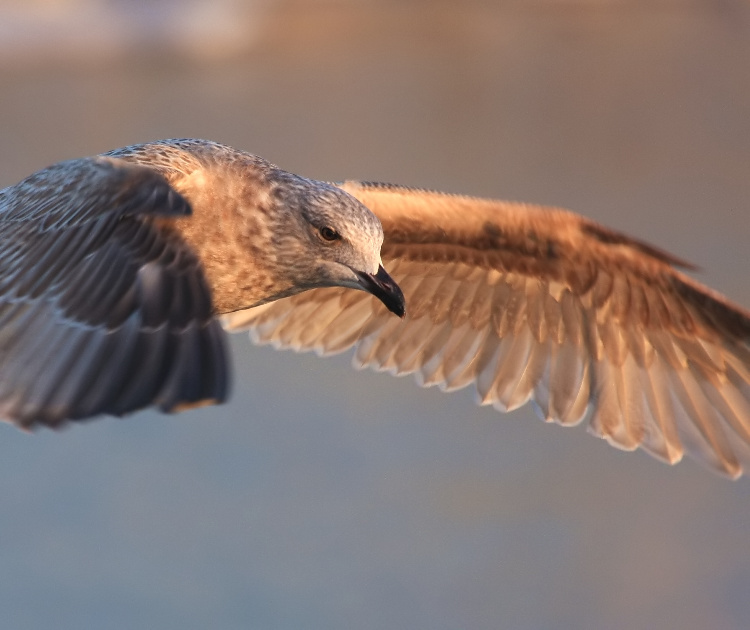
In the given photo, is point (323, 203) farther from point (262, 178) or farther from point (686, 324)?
point (686, 324)

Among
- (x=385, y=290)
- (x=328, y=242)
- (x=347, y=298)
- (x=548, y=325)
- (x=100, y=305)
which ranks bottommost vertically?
(x=100, y=305)

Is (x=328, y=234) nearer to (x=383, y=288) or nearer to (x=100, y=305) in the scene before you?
(x=383, y=288)

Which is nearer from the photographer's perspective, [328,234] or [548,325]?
[328,234]

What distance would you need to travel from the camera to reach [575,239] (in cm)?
456

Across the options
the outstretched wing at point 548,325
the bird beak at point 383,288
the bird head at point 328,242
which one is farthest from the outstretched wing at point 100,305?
the outstretched wing at point 548,325

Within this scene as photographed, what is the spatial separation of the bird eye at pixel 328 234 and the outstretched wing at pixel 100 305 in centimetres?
57

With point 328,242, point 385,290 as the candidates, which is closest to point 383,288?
point 385,290

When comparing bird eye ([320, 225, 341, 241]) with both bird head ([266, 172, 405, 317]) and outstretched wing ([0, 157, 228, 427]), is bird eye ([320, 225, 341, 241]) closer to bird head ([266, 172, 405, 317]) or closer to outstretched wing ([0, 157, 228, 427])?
bird head ([266, 172, 405, 317])

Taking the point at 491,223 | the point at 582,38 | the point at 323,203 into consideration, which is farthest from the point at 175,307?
the point at 582,38

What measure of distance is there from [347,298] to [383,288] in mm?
1204

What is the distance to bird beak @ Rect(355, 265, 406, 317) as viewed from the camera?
3.73 m

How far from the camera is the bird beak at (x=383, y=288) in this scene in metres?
3.73

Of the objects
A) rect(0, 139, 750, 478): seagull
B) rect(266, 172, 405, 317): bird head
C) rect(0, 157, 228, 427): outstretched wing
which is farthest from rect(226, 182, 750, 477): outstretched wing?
rect(0, 157, 228, 427): outstretched wing

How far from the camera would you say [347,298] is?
497 centimetres
